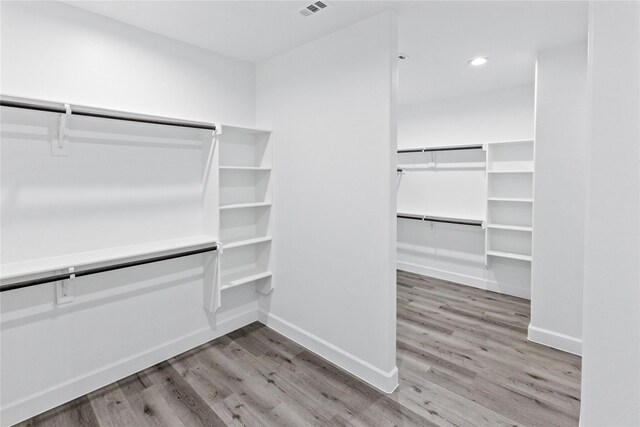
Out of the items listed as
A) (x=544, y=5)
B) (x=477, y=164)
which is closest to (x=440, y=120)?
(x=477, y=164)

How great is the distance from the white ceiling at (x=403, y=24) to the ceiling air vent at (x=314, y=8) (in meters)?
0.04

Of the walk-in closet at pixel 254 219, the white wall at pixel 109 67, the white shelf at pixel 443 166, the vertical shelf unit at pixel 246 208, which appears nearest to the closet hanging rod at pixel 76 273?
the walk-in closet at pixel 254 219

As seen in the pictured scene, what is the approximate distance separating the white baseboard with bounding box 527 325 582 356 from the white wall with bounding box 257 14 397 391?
1463 millimetres

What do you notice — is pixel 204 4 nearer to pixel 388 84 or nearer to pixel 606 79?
pixel 388 84

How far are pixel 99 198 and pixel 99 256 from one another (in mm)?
408

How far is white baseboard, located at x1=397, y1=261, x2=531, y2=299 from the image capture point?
12.6 feet

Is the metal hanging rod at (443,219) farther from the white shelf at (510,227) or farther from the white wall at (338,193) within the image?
the white wall at (338,193)

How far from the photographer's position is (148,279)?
98.0 inches

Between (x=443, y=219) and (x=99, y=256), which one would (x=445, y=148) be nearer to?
(x=443, y=219)

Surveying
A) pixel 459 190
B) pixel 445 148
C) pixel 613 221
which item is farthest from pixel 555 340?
pixel 613 221

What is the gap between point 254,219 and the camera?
126 inches

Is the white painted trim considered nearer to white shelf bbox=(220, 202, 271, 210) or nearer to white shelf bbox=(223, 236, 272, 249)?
white shelf bbox=(223, 236, 272, 249)

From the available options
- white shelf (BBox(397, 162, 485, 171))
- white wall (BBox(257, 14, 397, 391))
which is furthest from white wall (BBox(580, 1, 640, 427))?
white shelf (BBox(397, 162, 485, 171))

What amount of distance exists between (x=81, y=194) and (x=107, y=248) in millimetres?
396
